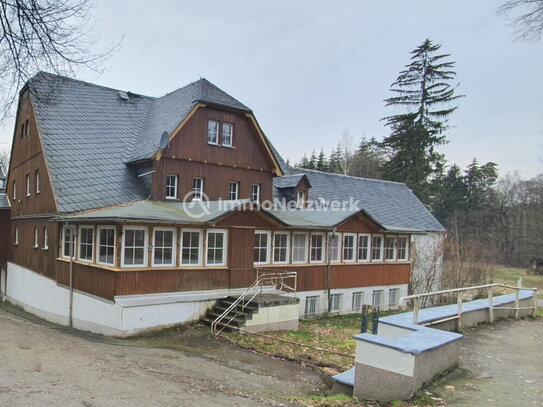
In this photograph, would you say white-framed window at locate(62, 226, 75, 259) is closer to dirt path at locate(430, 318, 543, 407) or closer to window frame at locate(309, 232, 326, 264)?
window frame at locate(309, 232, 326, 264)

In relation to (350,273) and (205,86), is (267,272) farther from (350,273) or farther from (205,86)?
(205,86)

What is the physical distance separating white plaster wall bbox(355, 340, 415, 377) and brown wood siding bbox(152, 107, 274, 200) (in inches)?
583

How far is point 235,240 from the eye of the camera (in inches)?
706

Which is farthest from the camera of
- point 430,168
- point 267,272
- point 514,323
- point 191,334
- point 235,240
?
point 430,168

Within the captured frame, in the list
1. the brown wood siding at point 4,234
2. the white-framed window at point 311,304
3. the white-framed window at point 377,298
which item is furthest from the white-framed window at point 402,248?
the brown wood siding at point 4,234

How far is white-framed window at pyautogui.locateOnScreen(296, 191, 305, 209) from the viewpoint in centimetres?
2662

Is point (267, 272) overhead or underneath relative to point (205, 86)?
underneath

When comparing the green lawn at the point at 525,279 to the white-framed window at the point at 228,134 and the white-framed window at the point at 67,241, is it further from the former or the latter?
the white-framed window at the point at 67,241

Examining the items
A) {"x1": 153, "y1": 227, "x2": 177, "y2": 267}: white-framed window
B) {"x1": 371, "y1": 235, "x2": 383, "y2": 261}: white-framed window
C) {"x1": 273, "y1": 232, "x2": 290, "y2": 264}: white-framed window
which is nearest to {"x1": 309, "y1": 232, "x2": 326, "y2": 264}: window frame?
{"x1": 273, "y1": 232, "x2": 290, "y2": 264}: white-framed window

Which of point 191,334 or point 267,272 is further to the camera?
point 267,272

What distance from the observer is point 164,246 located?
16.2 metres

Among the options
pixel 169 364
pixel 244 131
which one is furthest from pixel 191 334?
pixel 244 131

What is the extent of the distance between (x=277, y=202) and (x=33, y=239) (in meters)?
12.6

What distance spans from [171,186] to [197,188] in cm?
137
